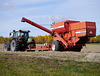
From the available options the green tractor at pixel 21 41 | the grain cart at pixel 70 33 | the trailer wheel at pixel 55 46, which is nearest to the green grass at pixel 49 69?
the grain cart at pixel 70 33

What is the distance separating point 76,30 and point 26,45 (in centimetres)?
631

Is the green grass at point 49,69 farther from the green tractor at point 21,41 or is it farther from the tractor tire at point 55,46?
the green tractor at point 21,41

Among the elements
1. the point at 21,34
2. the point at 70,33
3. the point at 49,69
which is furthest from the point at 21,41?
the point at 49,69

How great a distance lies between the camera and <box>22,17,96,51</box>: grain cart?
17.7 meters

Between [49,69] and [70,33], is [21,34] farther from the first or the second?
[49,69]

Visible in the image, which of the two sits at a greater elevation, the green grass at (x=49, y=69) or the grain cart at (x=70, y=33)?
the grain cart at (x=70, y=33)

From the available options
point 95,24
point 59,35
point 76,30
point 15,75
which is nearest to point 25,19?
point 59,35

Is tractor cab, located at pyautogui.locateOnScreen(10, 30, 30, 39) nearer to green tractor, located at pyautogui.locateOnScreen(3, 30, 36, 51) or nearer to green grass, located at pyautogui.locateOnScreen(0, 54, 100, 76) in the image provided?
green tractor, located at pyautogui.locateOnScreen(3, 30, 36, 51)

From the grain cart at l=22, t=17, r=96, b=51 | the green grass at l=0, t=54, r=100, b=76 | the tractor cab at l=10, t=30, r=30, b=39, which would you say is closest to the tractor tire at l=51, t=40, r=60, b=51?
the grain cart at l=22, t=17, r=96, b=51

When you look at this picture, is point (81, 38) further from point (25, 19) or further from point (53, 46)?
point (25, 19)

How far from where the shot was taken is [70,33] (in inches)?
760

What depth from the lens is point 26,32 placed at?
21656 millimetres

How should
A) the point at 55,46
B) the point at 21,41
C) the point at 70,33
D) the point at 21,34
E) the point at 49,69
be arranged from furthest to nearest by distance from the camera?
the point at 21,34 → the point at 21,41 → the point at 55,46 → the point at 70,33 → the point at 49,69

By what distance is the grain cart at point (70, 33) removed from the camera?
58.1 feet
